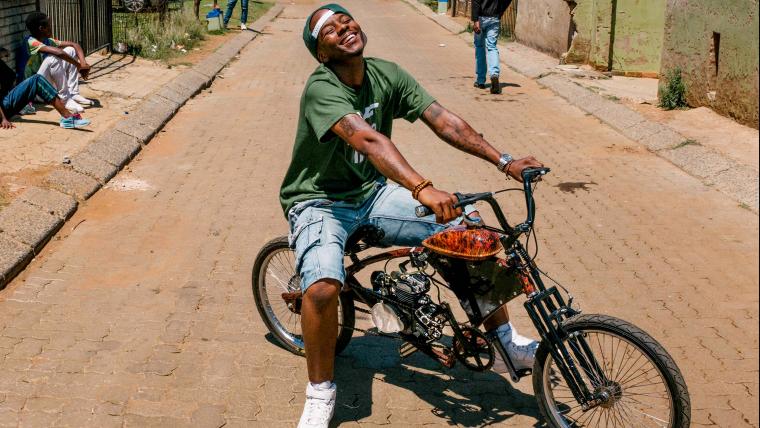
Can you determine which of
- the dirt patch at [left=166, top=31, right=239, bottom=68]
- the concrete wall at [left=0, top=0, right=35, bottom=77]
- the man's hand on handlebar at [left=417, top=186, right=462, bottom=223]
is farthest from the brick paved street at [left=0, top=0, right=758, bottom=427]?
the dirt patch at [left=166, top=31, right=239, bottom=68]

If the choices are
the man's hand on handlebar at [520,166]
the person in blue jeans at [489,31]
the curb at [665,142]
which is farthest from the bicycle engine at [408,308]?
the person in blue jeans at [489,31]

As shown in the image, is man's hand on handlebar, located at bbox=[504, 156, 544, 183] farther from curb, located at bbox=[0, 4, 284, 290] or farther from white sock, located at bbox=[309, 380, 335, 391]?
curb, located at bbox=[0, 4, 284, 290]

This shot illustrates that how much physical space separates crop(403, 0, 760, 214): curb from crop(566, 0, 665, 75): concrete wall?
876mm

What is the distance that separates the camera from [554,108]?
41.1ft

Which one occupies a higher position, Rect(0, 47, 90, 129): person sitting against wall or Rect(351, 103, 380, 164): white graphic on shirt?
Rect(351, 103, 380, 164): white graphic on shirt

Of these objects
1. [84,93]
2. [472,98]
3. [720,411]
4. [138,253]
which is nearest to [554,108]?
[472,98]

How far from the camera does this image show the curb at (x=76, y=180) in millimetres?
6590

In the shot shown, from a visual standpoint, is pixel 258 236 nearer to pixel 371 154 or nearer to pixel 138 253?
pixel 138 253

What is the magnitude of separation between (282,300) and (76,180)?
3811 millimetres

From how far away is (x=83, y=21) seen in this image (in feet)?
47.7

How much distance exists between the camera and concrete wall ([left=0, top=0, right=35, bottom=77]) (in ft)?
37.1

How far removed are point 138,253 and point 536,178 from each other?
12.1 ft

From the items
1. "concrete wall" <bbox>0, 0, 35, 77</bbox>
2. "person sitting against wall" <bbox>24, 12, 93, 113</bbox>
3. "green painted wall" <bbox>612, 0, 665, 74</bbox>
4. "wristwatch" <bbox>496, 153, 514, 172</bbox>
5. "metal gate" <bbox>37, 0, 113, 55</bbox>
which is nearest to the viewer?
"wristwatch" <bbox>496, 153, 514, 172</bbox>

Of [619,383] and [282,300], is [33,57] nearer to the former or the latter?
[282,300]
